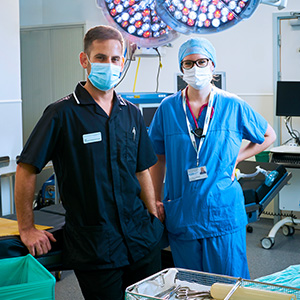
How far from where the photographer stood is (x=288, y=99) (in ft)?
14.6

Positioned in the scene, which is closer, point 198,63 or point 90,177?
point 90,177

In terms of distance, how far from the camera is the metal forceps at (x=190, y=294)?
101 centimetres

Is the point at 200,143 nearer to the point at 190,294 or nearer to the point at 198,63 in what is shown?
the point at 198,63

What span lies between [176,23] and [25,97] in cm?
442

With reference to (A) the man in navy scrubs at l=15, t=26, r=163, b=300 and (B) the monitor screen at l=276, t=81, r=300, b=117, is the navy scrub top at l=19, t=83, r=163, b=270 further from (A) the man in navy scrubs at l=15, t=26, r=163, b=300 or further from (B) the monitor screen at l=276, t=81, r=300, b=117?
(B) the monitor screen at l=276, t=81, r=300, b=117

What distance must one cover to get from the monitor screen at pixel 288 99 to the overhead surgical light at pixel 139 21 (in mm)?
2825

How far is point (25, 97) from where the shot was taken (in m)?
5.73

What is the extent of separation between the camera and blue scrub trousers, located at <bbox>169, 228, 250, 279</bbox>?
2000mm

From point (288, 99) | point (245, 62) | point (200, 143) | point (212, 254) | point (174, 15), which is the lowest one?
point (212, 254)

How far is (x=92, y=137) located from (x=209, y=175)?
605mm

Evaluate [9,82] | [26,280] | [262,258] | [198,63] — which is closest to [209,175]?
[198,63]

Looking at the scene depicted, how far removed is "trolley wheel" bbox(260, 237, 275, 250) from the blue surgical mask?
2894mm

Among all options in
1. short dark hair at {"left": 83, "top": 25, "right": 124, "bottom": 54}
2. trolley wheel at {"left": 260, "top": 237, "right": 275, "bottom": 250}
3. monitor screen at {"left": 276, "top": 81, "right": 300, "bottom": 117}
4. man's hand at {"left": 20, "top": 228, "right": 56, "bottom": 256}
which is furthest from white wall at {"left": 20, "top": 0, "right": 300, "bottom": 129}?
man's hand at {"left": 20, "top": 228, "right": 56, "bottom": 256}

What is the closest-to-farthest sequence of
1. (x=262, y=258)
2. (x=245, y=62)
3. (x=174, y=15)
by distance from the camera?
(x=174, y=15), (x=262, y=258), (x=245, y=62)
